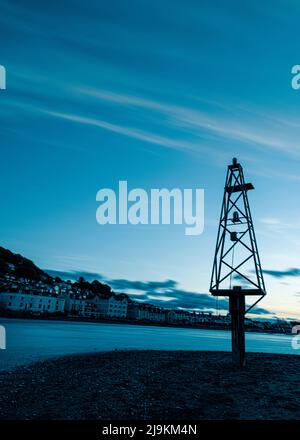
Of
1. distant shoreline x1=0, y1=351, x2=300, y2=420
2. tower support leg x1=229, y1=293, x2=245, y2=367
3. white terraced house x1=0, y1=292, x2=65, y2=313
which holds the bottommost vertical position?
white terraced house x1=0, y1=292, x2=65, y2=313

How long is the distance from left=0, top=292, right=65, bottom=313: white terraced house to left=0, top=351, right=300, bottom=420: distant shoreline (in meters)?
129

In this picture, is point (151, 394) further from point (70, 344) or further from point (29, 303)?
point (29, 303)

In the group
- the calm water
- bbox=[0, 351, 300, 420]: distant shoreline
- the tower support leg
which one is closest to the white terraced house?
the calm water

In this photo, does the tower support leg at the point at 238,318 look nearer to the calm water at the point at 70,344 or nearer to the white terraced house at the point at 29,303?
the calm water at the point at 70,344

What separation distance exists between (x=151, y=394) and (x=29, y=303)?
5659 inches

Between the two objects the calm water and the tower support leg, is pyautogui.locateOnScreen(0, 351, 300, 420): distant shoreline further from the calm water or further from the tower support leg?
the calm water

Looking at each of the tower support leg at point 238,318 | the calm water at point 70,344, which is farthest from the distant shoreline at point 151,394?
the calm water at point 70,344

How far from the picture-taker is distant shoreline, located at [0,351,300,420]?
35.5 feet

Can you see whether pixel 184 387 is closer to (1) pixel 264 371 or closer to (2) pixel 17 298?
(1) pixel 264 371

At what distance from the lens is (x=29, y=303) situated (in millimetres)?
143750

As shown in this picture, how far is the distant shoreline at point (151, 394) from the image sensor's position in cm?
1082

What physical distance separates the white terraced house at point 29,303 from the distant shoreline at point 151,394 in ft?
422
